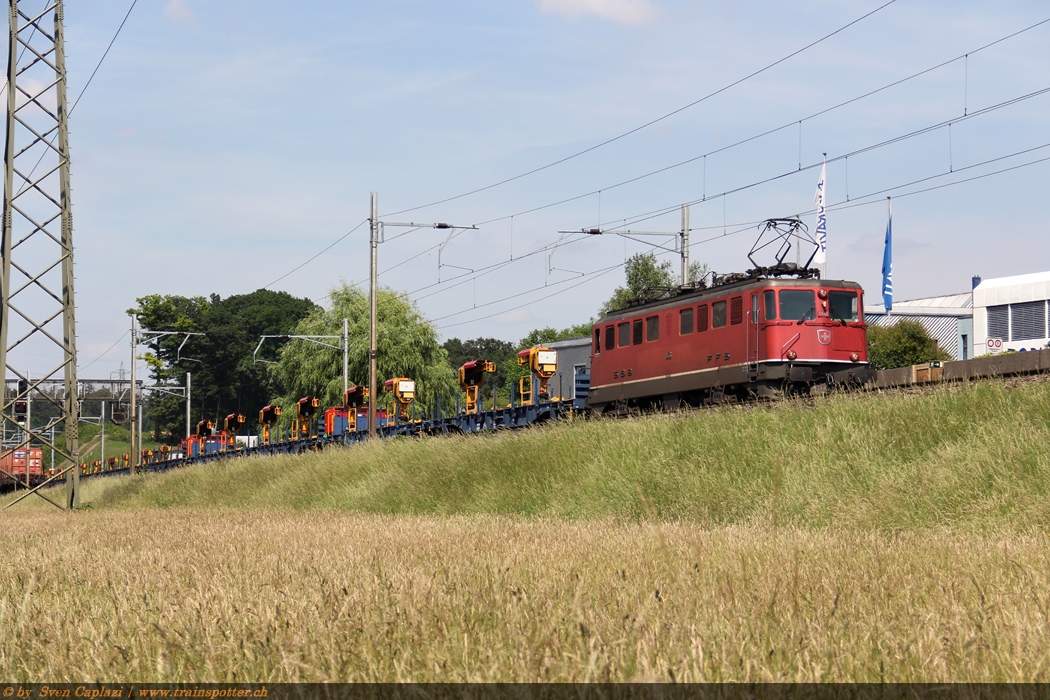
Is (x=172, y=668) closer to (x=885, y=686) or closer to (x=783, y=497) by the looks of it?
(x=885, y=686)

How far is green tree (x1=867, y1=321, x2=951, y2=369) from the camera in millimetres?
57719

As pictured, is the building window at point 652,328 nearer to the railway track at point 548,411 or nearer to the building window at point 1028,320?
the railway track at point 548,411

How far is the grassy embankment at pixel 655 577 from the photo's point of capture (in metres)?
4.03

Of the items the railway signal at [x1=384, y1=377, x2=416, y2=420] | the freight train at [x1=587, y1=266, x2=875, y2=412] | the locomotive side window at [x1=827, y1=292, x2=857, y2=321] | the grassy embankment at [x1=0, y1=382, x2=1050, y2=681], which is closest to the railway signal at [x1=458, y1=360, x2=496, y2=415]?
the railway signal at [x1=384, y1=377, x2=416, y2=420]

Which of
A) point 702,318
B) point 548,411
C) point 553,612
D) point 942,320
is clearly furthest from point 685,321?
point 942,320

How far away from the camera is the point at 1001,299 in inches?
2640

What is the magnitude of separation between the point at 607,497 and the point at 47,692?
1186 cm

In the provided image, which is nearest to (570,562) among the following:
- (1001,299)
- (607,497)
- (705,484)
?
(705,484)

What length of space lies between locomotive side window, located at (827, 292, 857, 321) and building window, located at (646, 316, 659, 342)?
4.31 meters

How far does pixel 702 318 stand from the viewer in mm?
25156

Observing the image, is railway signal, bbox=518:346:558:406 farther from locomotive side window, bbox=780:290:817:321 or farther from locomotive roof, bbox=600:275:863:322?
locomotive side window, bbox=780:290:817:321

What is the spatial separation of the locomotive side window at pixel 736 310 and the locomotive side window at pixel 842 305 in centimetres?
202

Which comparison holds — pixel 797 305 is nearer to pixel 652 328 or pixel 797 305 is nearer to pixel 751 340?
pixel 751 340

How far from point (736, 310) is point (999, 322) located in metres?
49.5
